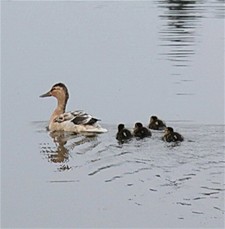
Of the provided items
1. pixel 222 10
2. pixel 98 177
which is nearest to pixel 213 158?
pixel 98 177

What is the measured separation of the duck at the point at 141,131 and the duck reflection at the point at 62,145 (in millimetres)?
468

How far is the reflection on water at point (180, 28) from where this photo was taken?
14.9 m

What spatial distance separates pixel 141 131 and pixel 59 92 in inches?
78.0

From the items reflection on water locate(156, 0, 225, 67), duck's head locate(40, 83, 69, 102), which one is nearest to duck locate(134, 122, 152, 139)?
duck's head locate(40, 83, 69, 102)

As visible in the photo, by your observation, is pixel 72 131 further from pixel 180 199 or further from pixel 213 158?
pixel 180 199

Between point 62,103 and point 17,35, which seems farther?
point 17,35

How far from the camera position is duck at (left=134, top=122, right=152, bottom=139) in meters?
9.91

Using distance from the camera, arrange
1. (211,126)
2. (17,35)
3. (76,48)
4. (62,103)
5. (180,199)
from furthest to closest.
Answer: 1. (17,35)
2. (76,48)
3. (62,103)
4. (211,126)
5. (180,199)

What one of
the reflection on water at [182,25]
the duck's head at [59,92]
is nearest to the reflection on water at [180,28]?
the reflection on water at [182,25]

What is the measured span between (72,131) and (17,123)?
0.60 meters

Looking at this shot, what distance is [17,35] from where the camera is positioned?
16688mm

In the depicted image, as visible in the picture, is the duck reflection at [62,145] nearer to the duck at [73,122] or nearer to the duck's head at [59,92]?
the duck at [73,122]

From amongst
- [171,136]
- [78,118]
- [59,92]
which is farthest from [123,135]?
[59,92]

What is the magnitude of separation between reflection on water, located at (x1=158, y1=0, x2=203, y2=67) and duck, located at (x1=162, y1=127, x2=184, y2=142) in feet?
13.8
